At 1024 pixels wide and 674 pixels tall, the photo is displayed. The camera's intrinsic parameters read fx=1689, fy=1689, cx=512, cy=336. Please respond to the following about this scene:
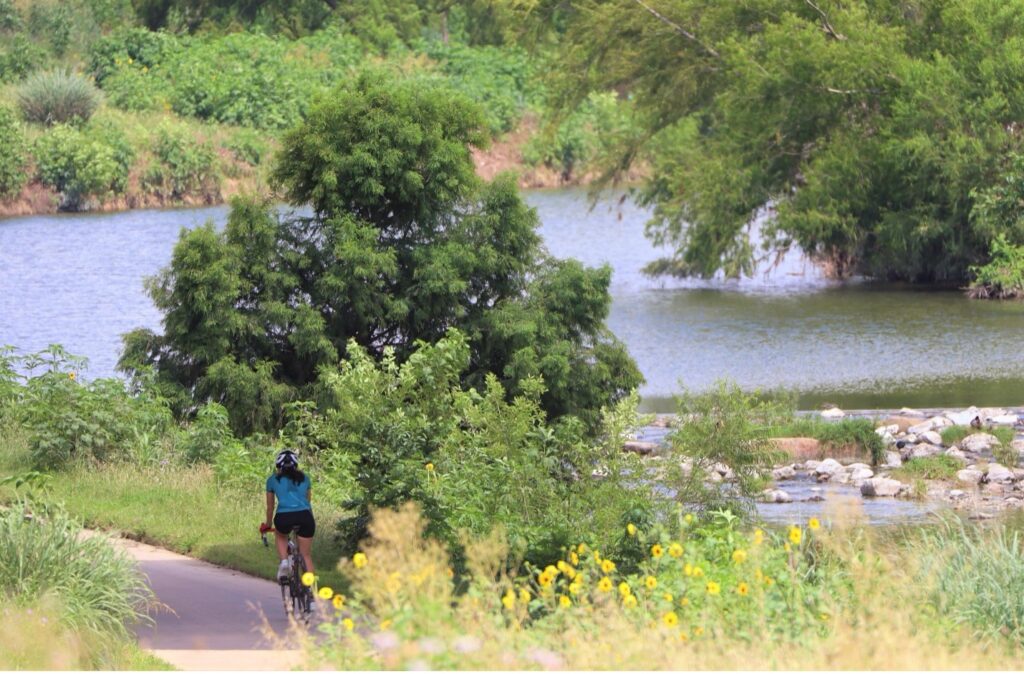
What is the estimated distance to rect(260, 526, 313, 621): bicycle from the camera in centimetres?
1143

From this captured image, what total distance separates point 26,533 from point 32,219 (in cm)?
4014

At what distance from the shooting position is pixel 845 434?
21.8m

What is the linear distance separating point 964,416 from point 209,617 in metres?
14.4

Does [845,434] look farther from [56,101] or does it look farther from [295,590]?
[56,101]

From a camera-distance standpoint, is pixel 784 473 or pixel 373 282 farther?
pixel 784 473

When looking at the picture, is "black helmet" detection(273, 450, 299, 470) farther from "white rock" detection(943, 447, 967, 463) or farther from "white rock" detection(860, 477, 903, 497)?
"white rock" detection(943, 447, 967, 463)

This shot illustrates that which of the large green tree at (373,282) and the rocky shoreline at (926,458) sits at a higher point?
the large green tree at (373,282)

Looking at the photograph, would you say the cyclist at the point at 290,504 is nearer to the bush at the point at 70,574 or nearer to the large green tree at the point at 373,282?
the bush at the point at 70,574

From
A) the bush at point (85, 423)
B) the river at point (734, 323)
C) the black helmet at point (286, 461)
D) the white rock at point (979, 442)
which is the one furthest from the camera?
the river at point (734, 323)

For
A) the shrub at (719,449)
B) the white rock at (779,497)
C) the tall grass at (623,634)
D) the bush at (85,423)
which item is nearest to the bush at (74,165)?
the bush at (85,423)

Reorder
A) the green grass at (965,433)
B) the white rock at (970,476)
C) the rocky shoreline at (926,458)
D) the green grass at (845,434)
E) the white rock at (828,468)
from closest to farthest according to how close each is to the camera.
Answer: the rocky shoreline at (926,458) → the white rock at (970,476) → the white rock at (828,468) → the green grass at (845,434) → the green grass at (965,433)

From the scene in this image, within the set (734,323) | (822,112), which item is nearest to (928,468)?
(734,323)

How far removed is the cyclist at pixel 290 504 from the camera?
11805mm

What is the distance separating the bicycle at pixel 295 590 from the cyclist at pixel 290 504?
0.18 ft
